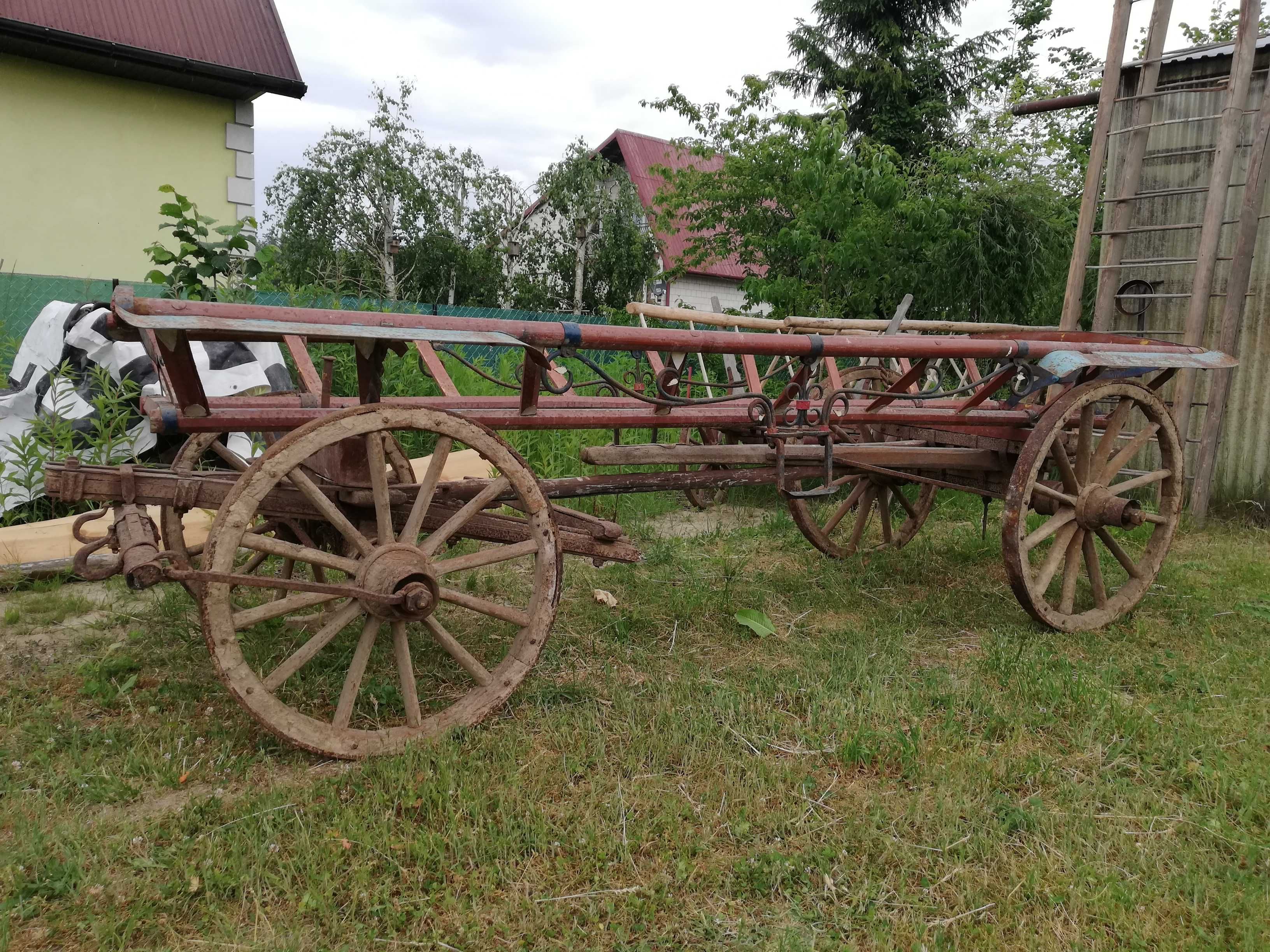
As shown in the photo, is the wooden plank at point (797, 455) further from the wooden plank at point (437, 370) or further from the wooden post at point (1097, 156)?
the wooden post at point (1097, 156)

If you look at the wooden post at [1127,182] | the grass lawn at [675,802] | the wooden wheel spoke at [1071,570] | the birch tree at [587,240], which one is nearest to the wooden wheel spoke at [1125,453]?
the wooden wheel spoke at [1071,570]

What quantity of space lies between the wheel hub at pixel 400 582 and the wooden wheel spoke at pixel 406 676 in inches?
1.7

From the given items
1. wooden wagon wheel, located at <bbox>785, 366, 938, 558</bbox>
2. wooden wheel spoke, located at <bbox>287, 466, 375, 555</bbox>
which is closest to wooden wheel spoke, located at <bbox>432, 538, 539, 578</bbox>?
wooden wheel spoke, located at <bbox>287, 466, 375, 555</bbox>

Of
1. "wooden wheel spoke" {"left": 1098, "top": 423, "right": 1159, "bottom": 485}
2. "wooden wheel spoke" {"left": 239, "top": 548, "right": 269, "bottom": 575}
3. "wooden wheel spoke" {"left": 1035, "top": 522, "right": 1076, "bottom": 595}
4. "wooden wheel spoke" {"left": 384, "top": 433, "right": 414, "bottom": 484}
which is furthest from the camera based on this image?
"wooden wheel spoke" {"left": 1098, "top": 423, "right": 1159, "bottom": 485}

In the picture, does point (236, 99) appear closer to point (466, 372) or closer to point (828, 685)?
point (466, 372)

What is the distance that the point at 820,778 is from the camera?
2.49 m

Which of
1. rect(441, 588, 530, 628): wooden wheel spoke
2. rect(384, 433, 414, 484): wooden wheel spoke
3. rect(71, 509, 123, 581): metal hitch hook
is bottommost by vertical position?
rect(441, 588, 530, 628): wooden wheel spoke

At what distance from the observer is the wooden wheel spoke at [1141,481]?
3.83 m

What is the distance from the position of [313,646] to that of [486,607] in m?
0.51

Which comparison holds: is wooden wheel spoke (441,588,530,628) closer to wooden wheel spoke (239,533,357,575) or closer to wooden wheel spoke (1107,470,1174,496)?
wooden wheel spoke (239,533,357,575)

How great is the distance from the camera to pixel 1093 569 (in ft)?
12.6

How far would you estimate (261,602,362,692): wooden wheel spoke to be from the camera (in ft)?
7.68

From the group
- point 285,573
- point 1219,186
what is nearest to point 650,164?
point 1219,186

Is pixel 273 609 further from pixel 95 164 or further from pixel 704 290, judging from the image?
pixel 704 290
